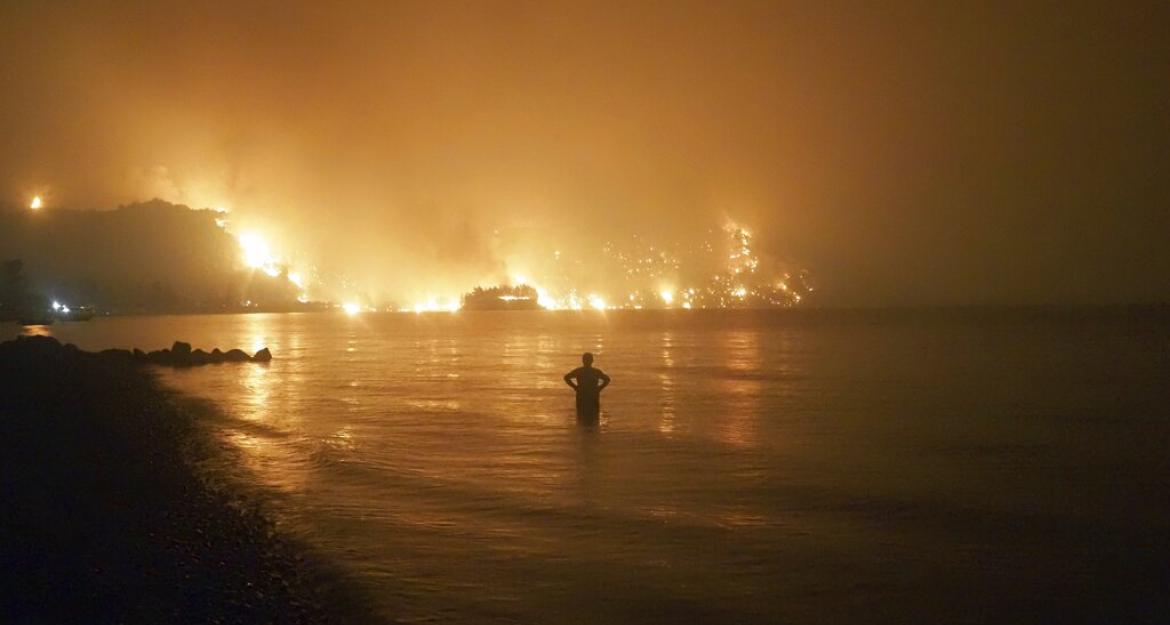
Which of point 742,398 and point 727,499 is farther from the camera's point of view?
point 742,398

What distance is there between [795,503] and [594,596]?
6.33 metres

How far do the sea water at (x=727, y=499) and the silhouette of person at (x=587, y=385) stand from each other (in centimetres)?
45

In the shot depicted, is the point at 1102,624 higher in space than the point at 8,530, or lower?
lower

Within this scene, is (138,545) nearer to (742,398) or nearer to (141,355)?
(742,398)

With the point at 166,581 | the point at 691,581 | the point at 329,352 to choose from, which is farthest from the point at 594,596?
the point at 329,352

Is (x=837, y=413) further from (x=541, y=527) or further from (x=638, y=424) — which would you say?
(x=541, y=527)

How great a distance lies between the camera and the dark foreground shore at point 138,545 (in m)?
9.07

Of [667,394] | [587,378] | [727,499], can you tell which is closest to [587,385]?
[587,378]

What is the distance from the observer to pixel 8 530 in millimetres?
11898

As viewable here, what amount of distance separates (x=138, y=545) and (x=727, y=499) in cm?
954

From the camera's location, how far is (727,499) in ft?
51.2

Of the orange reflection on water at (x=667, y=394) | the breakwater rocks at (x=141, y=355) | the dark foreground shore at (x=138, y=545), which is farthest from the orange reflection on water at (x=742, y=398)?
the breakwater rocks at (x=141, y=355)

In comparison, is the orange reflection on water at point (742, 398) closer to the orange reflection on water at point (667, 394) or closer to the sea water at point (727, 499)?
the sea water at point (727, 499)

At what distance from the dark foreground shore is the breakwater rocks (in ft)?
114
